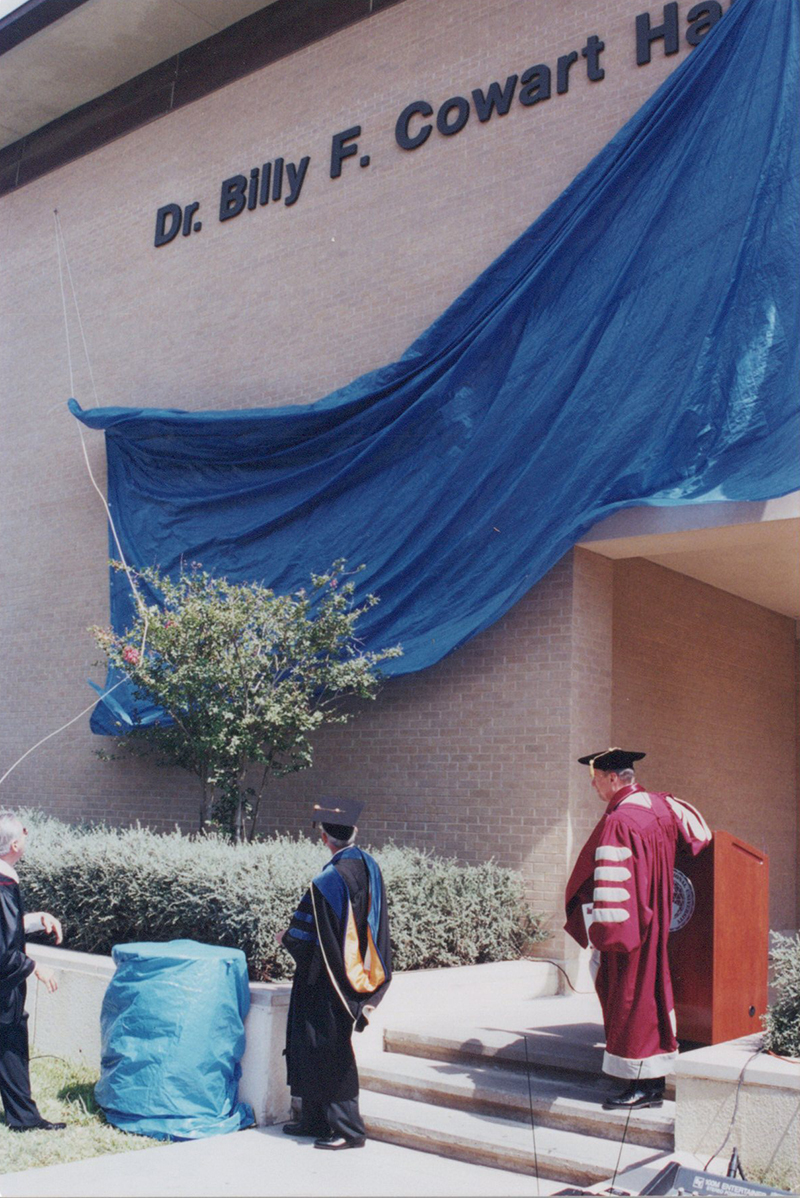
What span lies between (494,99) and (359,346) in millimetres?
2581

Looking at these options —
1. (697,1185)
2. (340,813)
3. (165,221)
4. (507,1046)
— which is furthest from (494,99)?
(697,1185)

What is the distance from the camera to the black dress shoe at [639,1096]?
18.9 ft

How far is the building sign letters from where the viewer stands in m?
10.0

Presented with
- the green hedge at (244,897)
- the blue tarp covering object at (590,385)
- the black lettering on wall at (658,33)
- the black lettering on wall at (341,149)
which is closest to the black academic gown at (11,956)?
the green hedge at (244,897)

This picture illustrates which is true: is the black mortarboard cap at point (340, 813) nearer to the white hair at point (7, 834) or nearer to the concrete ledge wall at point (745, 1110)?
the white hair at point (7, 834)

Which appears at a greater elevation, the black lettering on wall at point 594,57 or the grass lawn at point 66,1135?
the black lettering on wall at point 594,57

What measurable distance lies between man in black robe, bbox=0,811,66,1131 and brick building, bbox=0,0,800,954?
4106 millimetres

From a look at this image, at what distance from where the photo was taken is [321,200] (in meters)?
12.5

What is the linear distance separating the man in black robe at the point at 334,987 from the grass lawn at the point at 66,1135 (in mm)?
866

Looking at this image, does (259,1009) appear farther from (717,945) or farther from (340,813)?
(717,945)

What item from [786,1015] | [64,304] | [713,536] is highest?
[64,304]

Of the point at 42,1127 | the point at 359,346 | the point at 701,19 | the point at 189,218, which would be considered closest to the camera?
the point at 42,1127

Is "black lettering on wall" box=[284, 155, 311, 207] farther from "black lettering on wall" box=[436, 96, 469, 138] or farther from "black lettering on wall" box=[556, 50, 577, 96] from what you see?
"black lettering on wall" box=[556, 50, 577, 96]

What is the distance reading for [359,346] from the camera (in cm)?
1164
